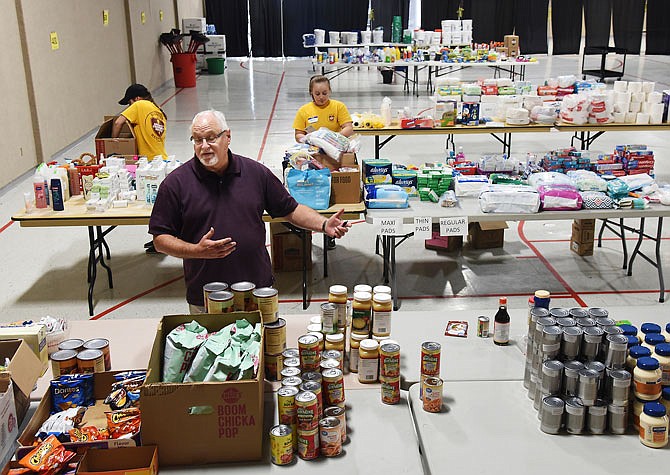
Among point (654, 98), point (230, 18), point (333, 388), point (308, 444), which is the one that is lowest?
point (308, 444)

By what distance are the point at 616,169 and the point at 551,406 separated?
13.6 ft

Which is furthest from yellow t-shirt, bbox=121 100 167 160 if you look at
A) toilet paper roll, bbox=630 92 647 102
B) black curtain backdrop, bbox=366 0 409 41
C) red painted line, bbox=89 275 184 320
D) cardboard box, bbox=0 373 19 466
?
black curtain backdrop, bbox=366 0 409 41

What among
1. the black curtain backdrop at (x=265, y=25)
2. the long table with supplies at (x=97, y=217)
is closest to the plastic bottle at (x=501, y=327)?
the long table with supplies at (x=97, y=217)

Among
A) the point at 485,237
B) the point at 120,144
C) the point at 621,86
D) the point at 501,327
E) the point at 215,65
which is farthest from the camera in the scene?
the point at 215,65

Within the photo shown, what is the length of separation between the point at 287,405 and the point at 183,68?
16.8 meters

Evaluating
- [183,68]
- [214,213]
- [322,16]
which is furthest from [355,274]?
[322,16]

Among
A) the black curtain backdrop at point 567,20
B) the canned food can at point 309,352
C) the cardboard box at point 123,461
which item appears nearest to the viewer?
the cardboard box at point 123,461

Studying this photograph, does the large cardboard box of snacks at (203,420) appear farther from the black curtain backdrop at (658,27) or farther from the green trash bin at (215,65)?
the black curtain backdrop at (658,27)

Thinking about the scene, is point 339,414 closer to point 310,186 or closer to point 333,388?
point 333,388

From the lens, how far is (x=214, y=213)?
359cm

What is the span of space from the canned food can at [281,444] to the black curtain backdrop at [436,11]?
81.7ft

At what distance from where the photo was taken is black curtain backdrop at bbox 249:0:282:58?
25141 millimetres

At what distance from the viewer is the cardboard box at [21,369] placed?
2641 millimetres

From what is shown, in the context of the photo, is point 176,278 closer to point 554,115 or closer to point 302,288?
point 302,288
